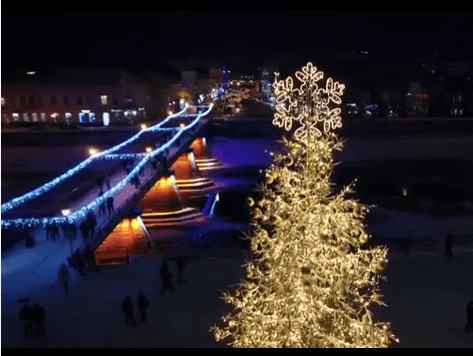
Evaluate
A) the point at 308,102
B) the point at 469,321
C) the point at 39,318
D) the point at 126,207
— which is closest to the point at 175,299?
the point at 39,318

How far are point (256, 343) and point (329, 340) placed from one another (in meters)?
0.69

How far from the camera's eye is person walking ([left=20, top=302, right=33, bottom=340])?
342 inches

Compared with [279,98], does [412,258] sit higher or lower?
lower

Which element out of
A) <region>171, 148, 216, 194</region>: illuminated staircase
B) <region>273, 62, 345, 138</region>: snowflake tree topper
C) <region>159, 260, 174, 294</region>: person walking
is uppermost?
<region>273, 62, 345, 138</region>: snowflake tree topper

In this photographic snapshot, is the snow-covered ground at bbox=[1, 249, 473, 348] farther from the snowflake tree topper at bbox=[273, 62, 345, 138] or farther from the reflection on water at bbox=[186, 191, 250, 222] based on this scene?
the reflection on water at bbox=[186, 191, 250, 222]

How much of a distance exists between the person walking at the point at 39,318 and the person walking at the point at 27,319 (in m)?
0.06

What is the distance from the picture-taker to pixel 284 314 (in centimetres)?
485

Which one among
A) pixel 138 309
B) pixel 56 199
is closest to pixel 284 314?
pixel 138 309

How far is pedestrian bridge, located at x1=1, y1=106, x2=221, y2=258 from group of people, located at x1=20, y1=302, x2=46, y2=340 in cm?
440

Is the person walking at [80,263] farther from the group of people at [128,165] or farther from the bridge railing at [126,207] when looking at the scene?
the group of people at [128,165]

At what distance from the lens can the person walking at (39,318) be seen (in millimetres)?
8805

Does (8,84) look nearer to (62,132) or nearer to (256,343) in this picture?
(62,132)

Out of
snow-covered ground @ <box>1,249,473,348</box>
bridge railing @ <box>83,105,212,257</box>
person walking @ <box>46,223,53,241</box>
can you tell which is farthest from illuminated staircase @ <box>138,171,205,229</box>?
snow-covered ground @ <box>1,249,473,348</box>

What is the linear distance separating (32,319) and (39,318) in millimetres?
114
